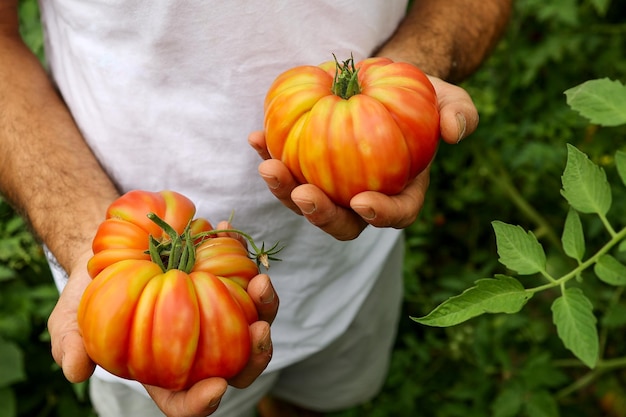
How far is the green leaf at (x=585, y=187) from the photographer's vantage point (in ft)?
3.12

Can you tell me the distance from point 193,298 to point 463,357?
5.10 feet

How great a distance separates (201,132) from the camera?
1.24 m

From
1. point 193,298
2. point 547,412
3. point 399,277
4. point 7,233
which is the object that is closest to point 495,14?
point 399,277

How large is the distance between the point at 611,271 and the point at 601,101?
0.24 metres

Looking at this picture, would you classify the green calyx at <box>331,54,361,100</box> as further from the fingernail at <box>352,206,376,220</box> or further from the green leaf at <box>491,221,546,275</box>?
the green leaf at <box>491,221,546,275</box>

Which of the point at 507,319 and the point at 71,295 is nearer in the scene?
the point at 71,295

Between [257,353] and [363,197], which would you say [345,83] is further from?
[257,353]

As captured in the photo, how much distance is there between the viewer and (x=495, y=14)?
5.25 ft

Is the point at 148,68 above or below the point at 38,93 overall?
above

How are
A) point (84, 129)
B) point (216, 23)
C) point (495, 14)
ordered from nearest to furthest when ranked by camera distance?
1. point (216, 23)
2. point (84, 129)
3. point (495, 14)

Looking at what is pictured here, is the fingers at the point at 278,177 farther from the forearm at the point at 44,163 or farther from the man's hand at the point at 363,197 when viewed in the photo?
the forearm at the point at 44,163


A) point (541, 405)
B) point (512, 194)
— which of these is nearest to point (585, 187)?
point (541, 405)

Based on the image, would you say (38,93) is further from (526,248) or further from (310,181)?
(526,248)

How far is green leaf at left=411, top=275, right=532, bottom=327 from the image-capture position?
878 millimetres
